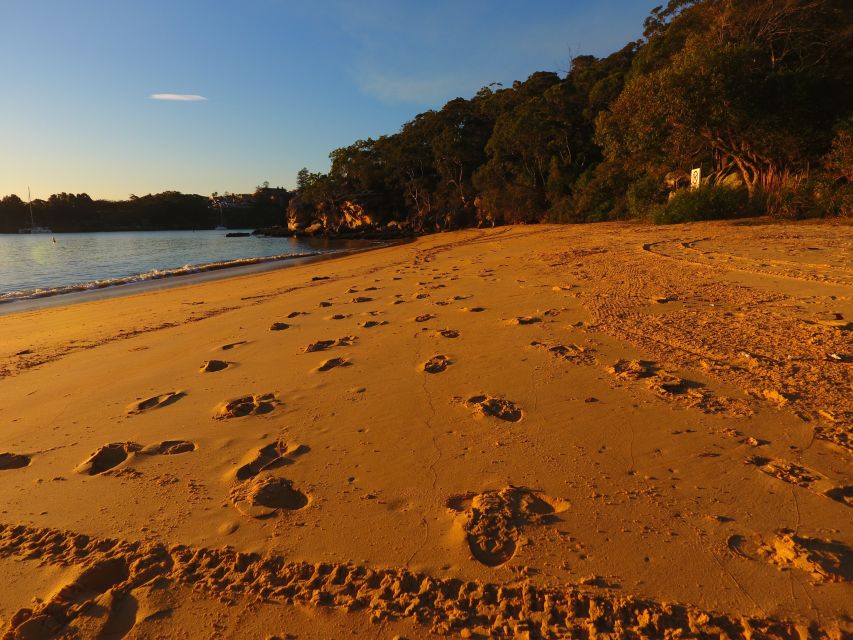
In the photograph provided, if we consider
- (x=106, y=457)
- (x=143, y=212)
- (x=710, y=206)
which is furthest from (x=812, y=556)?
(x=143, y=212)

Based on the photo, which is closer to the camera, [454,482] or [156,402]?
[454,482]

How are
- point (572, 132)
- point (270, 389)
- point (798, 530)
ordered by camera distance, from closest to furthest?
point (798, 530)
point (270, 389)
point (572, 132)

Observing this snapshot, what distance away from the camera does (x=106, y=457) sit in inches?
109

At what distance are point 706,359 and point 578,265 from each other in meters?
5.16

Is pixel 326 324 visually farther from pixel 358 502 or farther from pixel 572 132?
pixel 572 132

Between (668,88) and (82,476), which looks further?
(668,88)

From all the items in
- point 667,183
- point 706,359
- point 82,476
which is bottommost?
point 82,476

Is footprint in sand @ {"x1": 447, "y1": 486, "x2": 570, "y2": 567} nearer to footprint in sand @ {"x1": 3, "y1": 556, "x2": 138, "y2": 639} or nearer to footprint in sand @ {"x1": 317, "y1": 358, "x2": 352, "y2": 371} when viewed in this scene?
footprint in sand @ {"x1": 3, "y1": 556, "x2": 138, "y2": 639}

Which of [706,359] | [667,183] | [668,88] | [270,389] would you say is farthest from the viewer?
[667,183]

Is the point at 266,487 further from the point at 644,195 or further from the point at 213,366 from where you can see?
the point at 644,195

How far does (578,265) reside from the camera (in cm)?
832

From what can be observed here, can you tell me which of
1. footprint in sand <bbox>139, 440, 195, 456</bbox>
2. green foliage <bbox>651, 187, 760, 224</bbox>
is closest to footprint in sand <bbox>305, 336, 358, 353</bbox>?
footprint in sand <bbox>139, 440, 195, 456</bbox>

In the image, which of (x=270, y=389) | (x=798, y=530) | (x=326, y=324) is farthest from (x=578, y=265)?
(x=798, y=530)

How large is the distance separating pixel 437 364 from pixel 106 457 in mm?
2367
